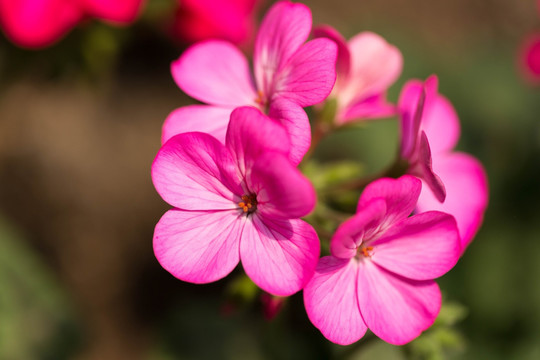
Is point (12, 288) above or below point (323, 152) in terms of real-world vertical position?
below

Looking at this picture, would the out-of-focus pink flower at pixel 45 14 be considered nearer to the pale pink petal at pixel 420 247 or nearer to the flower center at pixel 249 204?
the flower center at pixel 249 204

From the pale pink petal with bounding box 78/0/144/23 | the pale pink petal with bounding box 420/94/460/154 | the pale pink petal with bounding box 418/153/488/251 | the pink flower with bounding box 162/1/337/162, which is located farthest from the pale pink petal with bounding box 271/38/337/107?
the pale pink petal with bounding box 78/0/144/23

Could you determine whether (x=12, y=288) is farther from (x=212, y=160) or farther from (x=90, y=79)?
(x=212, y=160)

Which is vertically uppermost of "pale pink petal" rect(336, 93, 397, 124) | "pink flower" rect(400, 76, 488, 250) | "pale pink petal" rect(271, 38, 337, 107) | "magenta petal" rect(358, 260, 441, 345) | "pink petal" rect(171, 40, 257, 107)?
"pale pink petal" rect(271, 38, 337, 107)

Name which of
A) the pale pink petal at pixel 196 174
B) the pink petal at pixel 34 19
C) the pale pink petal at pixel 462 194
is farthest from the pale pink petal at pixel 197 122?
the pink petal at pixel 34 19

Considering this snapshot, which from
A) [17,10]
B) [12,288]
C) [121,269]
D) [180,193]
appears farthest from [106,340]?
[180,193]

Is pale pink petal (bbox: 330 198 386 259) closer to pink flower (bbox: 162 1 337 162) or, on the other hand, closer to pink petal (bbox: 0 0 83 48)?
pink flower (bbox: 162 1 337 162)
